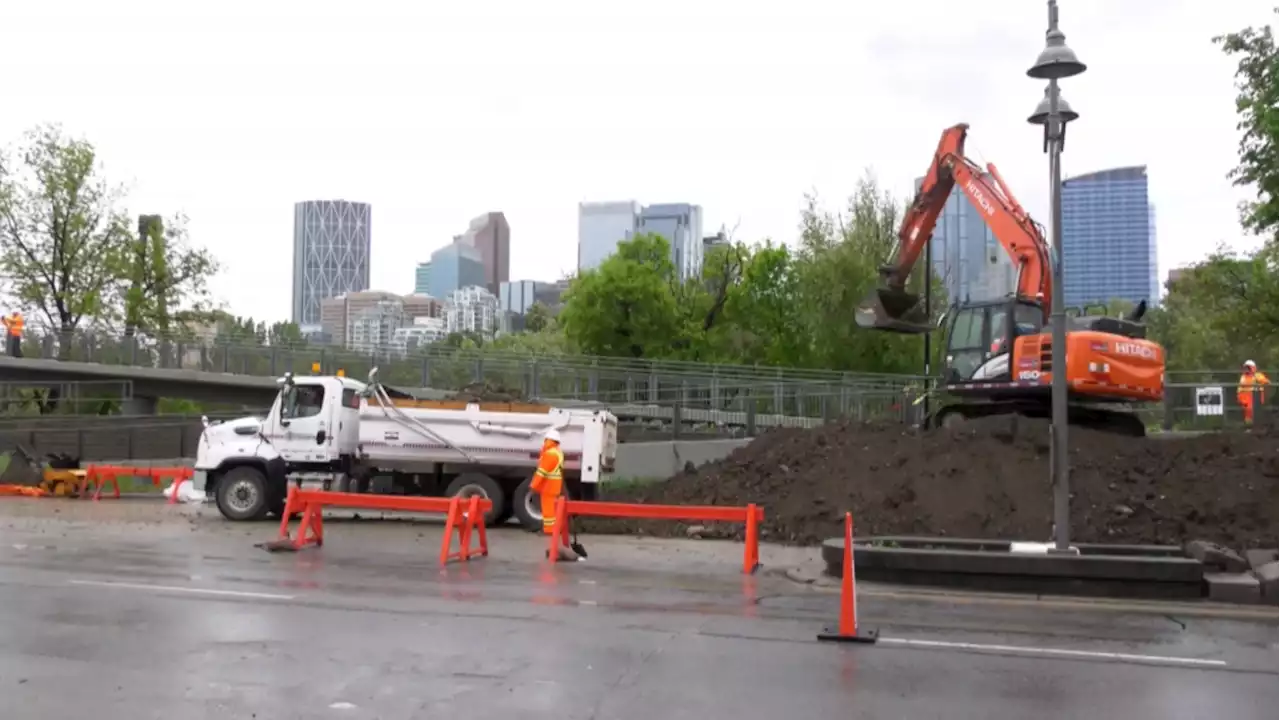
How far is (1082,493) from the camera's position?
1816cm

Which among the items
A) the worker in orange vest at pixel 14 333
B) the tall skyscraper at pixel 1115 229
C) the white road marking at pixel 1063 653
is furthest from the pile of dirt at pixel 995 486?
the tall skyscraper at pixel 1115 229

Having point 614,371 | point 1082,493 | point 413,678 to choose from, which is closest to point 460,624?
point 413,678

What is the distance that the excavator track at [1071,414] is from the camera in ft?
71.3

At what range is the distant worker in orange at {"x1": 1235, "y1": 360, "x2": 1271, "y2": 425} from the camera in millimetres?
26109

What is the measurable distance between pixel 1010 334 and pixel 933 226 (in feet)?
11.1

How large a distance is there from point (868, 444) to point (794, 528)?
3075mm

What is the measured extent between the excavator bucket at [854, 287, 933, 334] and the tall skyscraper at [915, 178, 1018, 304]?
4477 millimetres

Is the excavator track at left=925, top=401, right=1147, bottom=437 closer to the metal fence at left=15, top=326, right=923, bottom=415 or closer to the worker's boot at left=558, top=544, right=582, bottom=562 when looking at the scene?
the metal fence at left=15, top=326, right=923, bottom=415

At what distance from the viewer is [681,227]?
11581 centimetres

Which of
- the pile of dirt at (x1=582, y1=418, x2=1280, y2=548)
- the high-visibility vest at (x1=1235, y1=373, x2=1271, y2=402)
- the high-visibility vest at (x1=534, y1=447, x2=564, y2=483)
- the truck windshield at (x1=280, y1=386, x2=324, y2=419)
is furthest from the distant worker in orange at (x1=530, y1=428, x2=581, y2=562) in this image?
the high-visibility vest at (x1=1235, y1=373, x2=1271, y2=402)

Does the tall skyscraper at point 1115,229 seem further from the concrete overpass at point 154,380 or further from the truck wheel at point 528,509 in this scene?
the truck wheel at point 528,509

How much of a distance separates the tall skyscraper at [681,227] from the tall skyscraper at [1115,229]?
230 feet

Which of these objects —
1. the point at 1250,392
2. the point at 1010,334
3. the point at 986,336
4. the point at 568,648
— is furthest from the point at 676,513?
the point at 1250,392

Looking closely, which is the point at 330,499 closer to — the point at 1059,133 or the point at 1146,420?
the point at 1059,133
